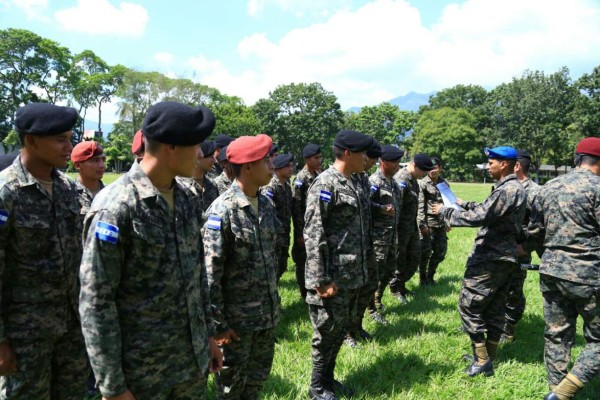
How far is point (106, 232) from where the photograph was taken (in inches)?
75.3

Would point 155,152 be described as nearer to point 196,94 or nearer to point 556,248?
point 556,248

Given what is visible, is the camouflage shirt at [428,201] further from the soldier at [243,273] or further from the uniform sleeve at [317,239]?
the soldier at [243,273]

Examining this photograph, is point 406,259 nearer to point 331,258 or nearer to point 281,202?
point 281,202

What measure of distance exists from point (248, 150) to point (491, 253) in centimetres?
287

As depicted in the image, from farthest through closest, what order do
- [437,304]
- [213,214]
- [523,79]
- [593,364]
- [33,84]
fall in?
[523,79], [33,84], [437,304], [593,364], [213,214]

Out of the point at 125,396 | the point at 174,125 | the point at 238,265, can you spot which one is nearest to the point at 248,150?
the point at 238,265

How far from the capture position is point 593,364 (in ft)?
12.4

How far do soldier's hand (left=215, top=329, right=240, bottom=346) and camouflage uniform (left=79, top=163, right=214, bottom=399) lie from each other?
0.52 m

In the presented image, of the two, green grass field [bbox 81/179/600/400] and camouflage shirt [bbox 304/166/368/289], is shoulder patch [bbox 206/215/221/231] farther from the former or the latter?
green grass field [bbox 81/179/600/400]

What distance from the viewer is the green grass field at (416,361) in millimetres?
4215

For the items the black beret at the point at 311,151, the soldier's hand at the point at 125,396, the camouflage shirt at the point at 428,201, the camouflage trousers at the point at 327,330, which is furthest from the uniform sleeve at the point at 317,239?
the camouflage shirt at the point at 428,201

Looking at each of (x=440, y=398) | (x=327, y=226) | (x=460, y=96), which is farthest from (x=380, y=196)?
(x=460, y=96)

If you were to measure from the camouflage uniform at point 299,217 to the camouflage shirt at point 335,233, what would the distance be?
2.50 metres

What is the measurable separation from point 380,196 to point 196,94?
48.0 metres
